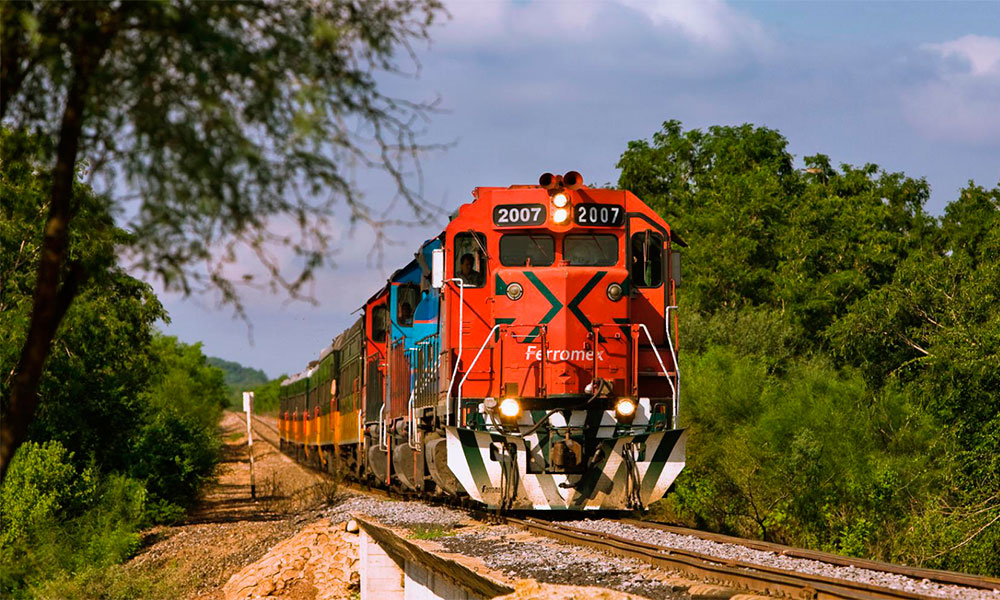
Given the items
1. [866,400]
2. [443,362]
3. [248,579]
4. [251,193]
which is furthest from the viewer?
[866,400]

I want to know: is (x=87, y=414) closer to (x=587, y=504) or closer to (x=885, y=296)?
(x=587, y=504)

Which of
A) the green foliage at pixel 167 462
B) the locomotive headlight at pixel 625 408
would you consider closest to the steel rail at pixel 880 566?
the locomotive headlight at pixel 625 408

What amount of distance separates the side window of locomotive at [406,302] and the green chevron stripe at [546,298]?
4.83 meters

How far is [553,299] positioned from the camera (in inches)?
514

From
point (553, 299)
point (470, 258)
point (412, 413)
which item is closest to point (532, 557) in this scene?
point (553, 299)

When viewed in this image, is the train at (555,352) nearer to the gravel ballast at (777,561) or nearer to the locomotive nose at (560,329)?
the locomotive nose at (560,329)

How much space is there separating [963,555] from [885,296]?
7.30 m

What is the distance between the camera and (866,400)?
89.4ft

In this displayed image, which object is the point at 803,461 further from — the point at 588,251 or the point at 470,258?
the point at 470,258

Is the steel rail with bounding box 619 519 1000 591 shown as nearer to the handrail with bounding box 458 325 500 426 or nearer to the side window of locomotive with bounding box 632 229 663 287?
the handrail with bounding box 458 325 500 426

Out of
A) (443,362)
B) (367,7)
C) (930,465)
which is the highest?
(367,7)

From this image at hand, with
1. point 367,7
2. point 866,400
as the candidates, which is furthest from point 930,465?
point 367,7

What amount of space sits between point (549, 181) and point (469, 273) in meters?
1.47

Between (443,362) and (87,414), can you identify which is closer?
(443,362)
